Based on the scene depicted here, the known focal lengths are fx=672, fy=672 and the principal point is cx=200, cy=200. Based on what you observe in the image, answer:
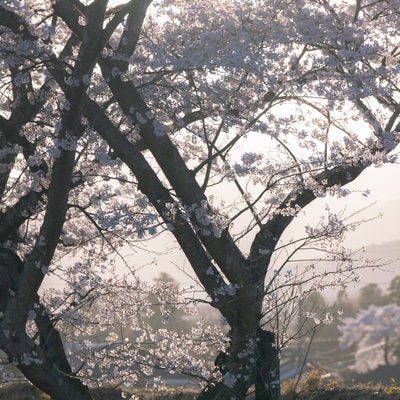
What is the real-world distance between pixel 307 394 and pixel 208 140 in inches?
219

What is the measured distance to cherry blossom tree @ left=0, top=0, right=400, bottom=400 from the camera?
8.45 m

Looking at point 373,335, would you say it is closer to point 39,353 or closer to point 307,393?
point 307,393

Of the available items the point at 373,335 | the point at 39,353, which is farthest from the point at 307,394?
the point at 373,335

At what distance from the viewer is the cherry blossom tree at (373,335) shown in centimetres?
4162

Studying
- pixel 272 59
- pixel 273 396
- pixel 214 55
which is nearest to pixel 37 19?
pixel 214 55

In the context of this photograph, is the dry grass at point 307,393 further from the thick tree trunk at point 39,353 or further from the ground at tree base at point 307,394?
the thick tree trunk at point 39,353

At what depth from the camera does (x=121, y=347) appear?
10.5 m

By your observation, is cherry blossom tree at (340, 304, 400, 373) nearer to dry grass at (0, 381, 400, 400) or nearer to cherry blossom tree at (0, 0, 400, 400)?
dry grass at (0, 381, 400, 400)

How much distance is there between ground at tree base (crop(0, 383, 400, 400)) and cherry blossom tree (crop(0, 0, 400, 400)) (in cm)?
210

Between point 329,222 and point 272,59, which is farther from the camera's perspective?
point 329,222

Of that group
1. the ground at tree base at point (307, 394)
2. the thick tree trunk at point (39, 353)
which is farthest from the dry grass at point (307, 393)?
the thick tree trunk at point (39, 353)

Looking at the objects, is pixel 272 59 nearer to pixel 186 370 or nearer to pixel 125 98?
pixel 125 98

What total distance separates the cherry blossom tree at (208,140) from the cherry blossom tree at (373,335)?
33.3 metres

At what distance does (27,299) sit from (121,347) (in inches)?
87.2
